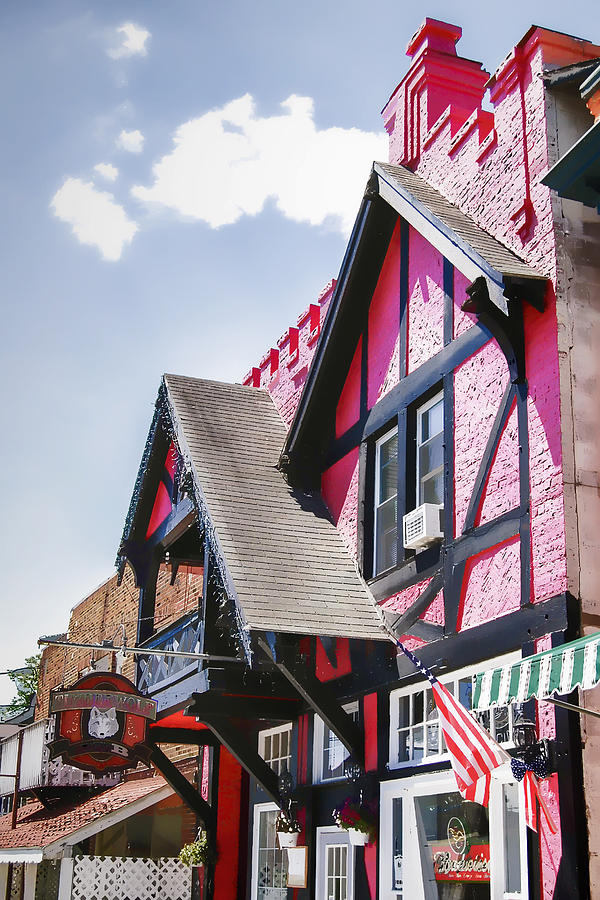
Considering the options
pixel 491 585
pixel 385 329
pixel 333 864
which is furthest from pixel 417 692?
pixel 385 329

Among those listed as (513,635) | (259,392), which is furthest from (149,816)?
(513,635)

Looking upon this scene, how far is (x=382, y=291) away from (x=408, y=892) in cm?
661

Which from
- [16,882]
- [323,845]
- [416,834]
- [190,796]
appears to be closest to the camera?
[416,834]

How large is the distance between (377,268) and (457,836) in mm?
6645

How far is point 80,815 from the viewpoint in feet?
56.1

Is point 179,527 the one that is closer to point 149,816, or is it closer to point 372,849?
point 372,849

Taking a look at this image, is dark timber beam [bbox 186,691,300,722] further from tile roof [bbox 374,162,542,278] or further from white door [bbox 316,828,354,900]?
tile roof [bbox 374,162,542,278]

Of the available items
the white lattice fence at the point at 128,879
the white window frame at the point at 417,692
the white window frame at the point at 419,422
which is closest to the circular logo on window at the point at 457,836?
the white window frame at the point at 417,692

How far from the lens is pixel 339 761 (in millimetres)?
11758

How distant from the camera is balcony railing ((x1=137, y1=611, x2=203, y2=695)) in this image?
12.8 metres

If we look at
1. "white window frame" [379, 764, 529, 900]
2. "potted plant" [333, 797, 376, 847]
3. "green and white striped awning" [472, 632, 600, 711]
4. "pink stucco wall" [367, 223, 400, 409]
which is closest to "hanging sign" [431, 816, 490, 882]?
"white window frame" [379, 764, 529, 900]

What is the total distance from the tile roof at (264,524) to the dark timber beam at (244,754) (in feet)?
7.88

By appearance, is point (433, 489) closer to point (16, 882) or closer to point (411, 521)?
point (411, 521)

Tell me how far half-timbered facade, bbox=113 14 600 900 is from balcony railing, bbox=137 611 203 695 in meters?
0.05
